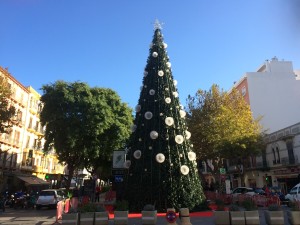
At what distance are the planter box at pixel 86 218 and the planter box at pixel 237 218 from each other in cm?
538

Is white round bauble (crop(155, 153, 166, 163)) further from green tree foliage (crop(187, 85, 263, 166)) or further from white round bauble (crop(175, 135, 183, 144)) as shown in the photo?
green tree foliage (crop(187, 85, 263, 166))

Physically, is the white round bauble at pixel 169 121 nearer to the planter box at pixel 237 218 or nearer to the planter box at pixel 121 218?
the planter box at pixel 121 218

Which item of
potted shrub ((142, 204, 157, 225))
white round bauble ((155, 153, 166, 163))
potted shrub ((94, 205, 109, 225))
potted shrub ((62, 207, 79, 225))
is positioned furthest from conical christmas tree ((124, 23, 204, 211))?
potted shrub ((62, 207, 79, 225))

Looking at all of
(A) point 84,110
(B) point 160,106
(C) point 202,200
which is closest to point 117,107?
(A) point 84,110

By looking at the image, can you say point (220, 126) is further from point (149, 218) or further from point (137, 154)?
point (149, 218)

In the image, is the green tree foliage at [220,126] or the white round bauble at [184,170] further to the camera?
the green tree foliage at [220,126]

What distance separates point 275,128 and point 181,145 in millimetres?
31247

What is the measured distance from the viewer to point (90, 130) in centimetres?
2816

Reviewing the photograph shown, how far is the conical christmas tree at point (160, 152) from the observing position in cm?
1623

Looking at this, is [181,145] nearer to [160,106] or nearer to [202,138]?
[160,106]

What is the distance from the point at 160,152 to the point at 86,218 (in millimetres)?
6152

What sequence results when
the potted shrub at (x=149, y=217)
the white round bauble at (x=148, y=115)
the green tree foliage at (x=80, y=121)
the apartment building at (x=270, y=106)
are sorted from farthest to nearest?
the apartment building at (x=270, y=106)
the green tree foliage at (x=80, y=121)
the white round bauble at (x=148, y=115)
the potted shrub at (x=149, y=217)

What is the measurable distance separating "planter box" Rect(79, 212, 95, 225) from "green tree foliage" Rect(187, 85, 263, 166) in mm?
20209

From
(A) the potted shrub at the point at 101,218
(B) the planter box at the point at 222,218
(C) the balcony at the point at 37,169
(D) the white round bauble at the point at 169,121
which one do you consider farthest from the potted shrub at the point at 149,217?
(C) the balcony at the point at 37,169
